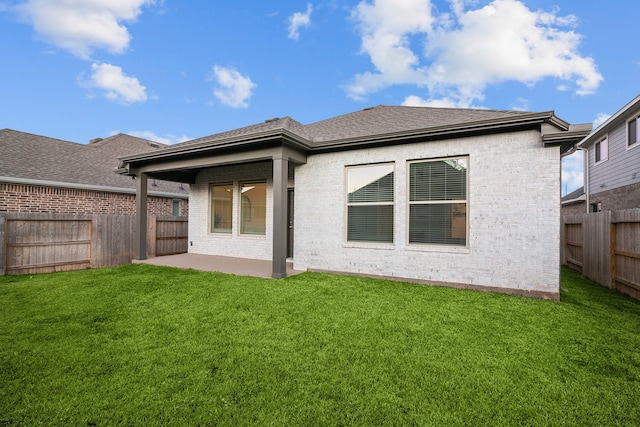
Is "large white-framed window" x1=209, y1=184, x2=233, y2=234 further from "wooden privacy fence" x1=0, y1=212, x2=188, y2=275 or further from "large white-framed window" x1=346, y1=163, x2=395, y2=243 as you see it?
"large white-framed window" x1=346, y1=163, x2=395, y2=243

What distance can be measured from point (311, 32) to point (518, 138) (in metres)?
10.3

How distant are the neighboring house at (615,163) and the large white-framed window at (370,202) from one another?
684 centimetres

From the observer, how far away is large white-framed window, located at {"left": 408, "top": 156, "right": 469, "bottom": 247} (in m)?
5.45

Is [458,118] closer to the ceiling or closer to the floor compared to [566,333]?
closer to the ceiling

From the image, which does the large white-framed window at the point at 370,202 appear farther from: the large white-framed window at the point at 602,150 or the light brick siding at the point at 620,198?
the large white-framed window at the point at 602,150

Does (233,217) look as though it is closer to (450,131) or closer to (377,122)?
(377,122)

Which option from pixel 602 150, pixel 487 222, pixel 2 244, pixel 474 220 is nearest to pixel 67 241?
pixel 2 244

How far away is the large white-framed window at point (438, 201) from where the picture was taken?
5.45m

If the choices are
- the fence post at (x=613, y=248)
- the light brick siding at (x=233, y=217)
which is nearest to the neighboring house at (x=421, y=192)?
the light brick siding at (x=233, y=217)

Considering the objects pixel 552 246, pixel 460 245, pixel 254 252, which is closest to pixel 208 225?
pixel 254 252

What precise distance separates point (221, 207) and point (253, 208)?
141 centimetres

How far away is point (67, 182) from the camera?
10078 millimetres

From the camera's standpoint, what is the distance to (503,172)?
5070 mm

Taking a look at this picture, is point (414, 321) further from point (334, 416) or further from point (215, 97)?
point (215, 97)
